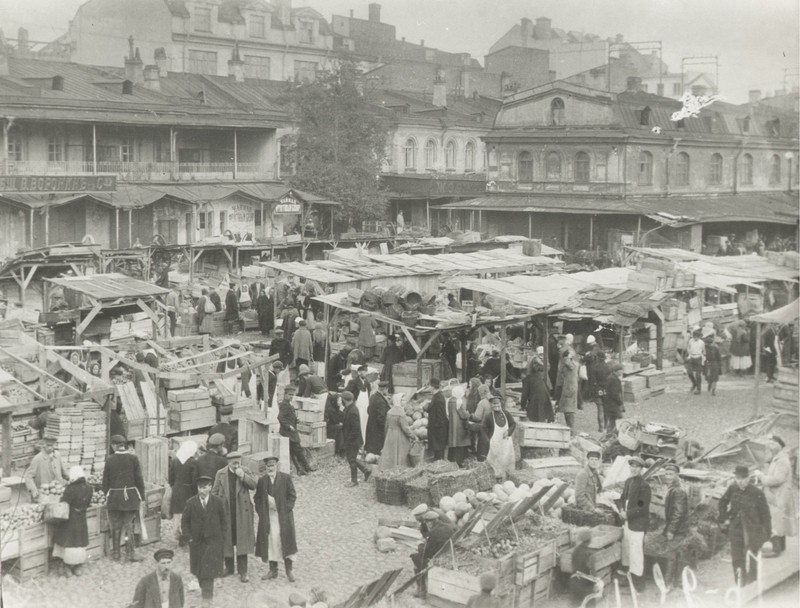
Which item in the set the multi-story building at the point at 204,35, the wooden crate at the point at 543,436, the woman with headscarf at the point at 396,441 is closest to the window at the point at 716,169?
the multi-story building at the point at 204,35

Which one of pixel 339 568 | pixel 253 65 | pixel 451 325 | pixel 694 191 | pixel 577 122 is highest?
pixel 253 65

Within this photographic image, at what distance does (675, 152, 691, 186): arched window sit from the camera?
42.0 m

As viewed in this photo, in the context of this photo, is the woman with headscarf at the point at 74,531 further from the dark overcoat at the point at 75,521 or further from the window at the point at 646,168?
the window at the point at 646,168

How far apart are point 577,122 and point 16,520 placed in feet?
119

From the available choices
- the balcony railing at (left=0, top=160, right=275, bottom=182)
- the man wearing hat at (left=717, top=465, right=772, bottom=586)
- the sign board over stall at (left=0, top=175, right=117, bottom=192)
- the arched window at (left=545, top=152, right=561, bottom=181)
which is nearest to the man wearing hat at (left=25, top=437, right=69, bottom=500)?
the man wearing hat at (left=717, top=465, right=772, bottom=586)

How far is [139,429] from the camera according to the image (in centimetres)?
1528

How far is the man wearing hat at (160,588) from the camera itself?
372 inches

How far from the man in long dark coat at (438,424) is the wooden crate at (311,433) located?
1.89 m

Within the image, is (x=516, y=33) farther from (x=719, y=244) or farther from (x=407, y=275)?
(x=407, y=275)

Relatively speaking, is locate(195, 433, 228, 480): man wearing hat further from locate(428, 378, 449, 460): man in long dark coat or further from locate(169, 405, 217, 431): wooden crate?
locate(428, 378, 449, 460): man in long dark coat

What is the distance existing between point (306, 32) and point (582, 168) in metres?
28.8

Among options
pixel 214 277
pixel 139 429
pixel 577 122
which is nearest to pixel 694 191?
pixel 577 122

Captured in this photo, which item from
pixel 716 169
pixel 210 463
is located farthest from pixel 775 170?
pixel 210 463

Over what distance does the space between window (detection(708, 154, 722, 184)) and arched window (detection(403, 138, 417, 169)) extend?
19.0 metres
